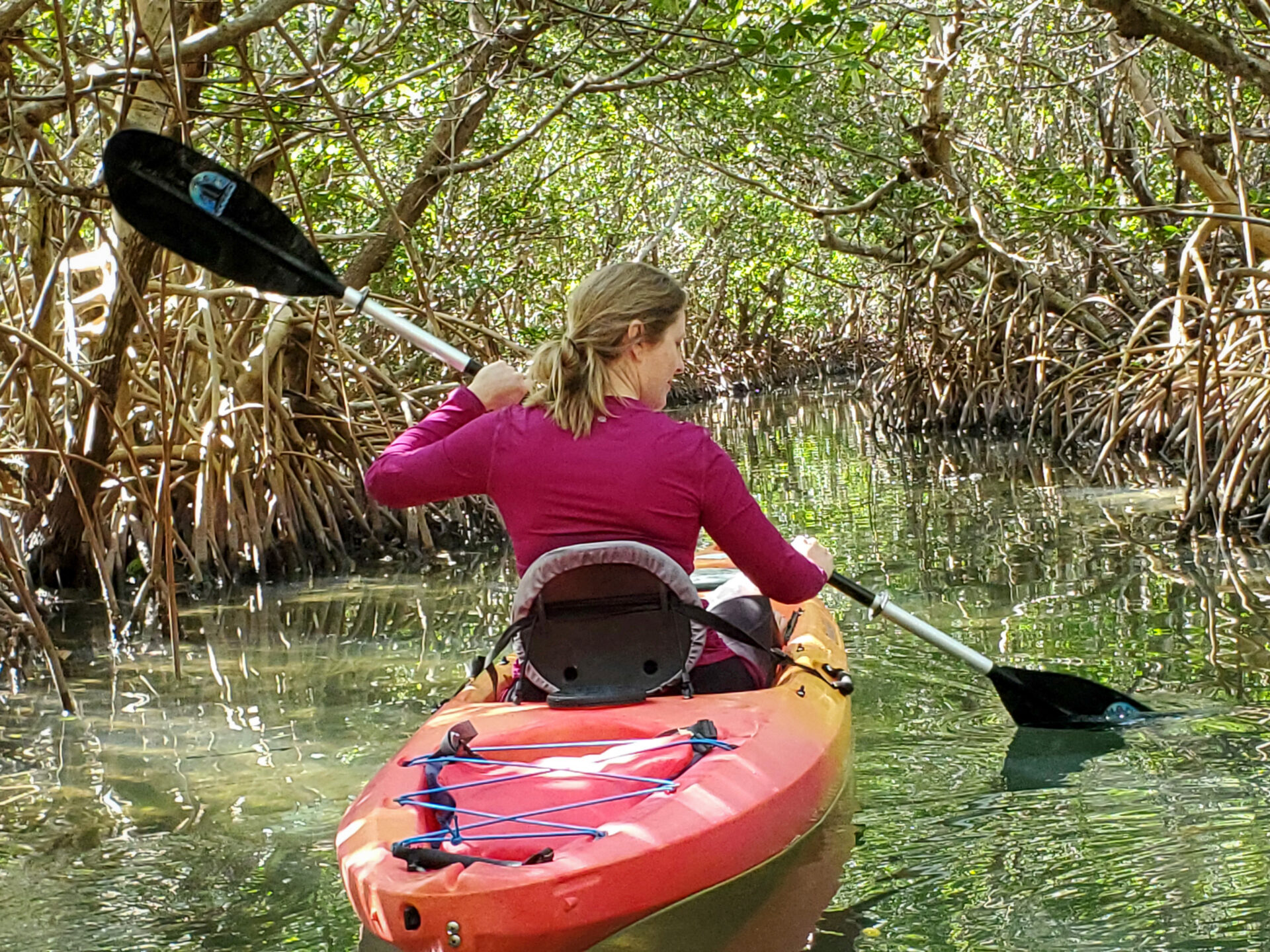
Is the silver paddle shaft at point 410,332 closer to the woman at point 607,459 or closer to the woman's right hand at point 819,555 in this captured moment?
the woman at point 607,459

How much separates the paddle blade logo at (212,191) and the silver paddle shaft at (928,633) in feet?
6.29

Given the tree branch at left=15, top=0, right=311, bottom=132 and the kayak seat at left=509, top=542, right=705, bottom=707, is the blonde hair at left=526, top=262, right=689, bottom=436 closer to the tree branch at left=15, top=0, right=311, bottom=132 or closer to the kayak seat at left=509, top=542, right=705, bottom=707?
the kayak seat at left=509, top=542, right=705, bottom=707

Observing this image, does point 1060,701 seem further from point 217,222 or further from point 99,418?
point 99,418

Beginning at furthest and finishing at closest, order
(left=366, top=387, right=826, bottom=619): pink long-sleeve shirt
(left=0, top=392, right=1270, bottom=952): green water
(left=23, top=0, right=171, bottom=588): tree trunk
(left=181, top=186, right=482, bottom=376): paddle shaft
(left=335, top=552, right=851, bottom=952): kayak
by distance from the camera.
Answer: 1. (left=23, top=0, right=171, bottom=588): tree trunk
2. (left=181, top=186, right=482, bottom=376): paddle shaft
3. (left=366, top=387, right=826, bottom=619): pink long-sleeve shirt
4. (left=0, top=392, right=1270, bottom=952): green water
5. (left=335, top=552, right=851, bottom=952): kayak

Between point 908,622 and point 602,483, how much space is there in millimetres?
1406

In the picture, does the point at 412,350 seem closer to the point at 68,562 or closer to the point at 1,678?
the point at 68,562

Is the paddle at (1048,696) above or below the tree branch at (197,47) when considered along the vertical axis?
below

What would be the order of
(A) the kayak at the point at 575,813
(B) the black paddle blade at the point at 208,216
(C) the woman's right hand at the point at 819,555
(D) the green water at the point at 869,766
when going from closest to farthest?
(A) the kayak at the point at 575,813
(D) the green water at the point at 869,766
(C) the woman's right hand at the point at 819,555
(B) the black paddle blade at the point at 208,216

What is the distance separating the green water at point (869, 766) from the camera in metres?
2.62

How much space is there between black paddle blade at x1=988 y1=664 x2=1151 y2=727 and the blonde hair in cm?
158

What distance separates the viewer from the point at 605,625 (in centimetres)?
295

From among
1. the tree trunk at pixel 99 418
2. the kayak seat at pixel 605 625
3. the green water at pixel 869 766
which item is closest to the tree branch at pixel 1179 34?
the green water at pixel 869 766

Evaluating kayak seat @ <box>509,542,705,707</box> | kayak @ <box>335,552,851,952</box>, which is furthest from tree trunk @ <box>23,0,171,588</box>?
kayak @ <box>335,552,851,952</box>

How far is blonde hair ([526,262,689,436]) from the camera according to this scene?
9.27 ft
